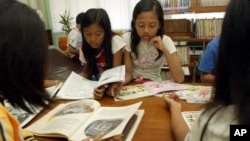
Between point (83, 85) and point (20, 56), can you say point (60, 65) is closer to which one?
point (83, 85)

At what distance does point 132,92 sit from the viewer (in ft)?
3.80

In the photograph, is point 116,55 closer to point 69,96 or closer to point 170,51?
point 170,51

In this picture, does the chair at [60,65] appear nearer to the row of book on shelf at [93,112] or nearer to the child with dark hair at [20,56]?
the row of book on shelf at [93,112]

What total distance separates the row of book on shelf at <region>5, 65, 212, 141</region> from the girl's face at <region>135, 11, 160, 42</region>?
1.17 feet

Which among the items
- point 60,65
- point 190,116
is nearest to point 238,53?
point 190,116

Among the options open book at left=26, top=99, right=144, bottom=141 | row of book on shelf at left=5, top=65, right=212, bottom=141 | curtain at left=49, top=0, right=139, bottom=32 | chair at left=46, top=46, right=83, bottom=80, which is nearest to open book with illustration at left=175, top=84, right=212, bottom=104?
row of book on shelf at left=5, top=65, right=212, bottom=141

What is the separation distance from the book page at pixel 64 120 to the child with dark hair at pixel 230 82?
1.23 ft

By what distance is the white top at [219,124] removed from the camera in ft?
1.71

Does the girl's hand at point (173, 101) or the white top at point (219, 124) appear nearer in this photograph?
the white top at point (219, 124)

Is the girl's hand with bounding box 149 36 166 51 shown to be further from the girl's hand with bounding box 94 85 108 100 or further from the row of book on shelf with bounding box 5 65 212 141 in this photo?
the girl's hand with bounding box 94 85 108 100

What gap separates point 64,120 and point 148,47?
0.88 meters

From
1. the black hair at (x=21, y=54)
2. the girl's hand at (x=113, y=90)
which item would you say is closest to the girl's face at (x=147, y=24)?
the girl's hand at (x=113, y=90)

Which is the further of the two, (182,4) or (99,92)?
(182,4)

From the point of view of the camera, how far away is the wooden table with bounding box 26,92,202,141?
766mm
